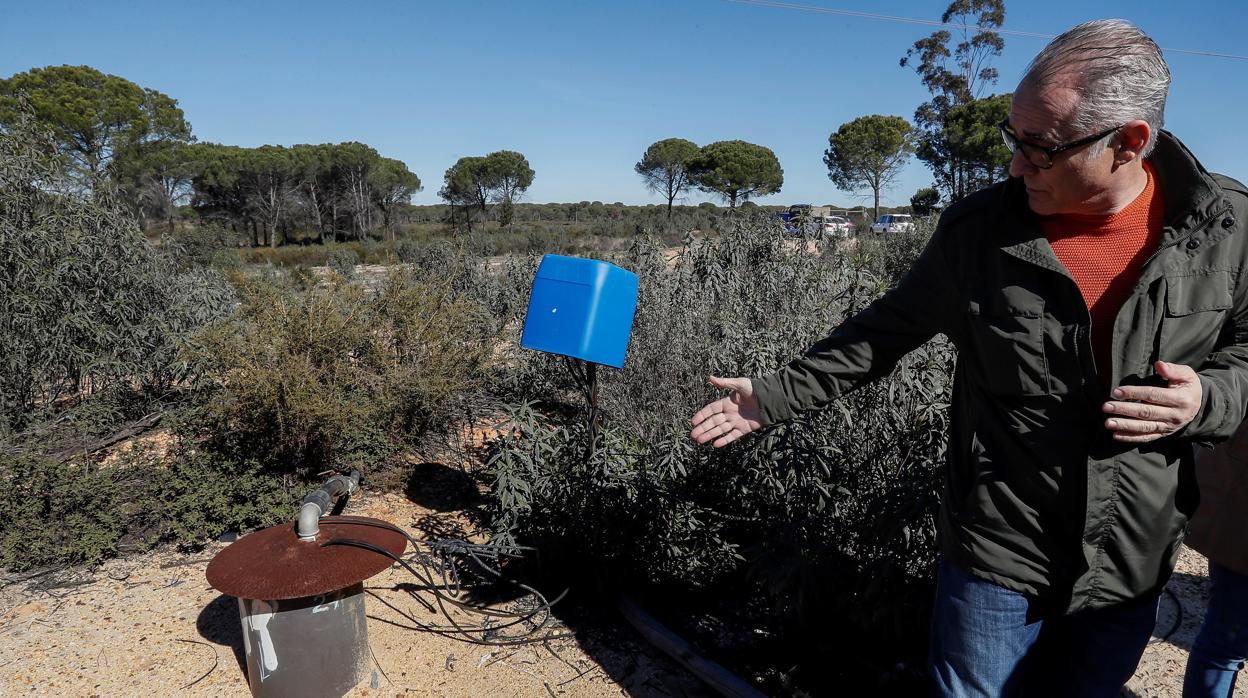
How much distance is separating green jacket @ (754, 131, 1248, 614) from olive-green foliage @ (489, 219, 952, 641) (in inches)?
33.5

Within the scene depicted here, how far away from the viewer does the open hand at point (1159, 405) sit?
106 centimetres

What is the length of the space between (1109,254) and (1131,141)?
0.62ft

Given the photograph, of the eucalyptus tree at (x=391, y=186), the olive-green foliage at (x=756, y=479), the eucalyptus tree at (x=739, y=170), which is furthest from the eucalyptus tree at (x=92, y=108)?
the eucalyptus tree at (x=739, y=170)

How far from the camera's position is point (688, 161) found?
46.8m

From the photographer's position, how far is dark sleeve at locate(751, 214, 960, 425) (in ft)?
4.50

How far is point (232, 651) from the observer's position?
2.86 meters

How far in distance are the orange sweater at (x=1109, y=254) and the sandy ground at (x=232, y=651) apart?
6.32 ft

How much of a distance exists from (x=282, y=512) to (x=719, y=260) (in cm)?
376

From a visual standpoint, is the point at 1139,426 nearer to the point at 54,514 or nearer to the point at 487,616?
the point at 487,616

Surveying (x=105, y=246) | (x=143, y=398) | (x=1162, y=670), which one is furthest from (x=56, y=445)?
(x=1162, y=670)

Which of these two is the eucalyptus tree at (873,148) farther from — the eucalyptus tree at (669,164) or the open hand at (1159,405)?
the open hand at (1159,405)

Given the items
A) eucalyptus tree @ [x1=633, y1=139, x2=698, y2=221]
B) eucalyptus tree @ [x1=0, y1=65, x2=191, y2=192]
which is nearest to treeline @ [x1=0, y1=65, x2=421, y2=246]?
eucalyptus tree @ [x1=0, y1=65, x2=191, y2=192]

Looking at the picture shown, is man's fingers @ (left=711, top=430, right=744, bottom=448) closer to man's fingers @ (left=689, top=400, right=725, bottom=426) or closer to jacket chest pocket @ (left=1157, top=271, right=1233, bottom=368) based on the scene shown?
man's fingers @ (left=689, top=400, right=725, bottom=426)

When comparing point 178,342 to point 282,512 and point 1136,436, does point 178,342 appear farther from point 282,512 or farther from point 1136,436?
point 1136,436
